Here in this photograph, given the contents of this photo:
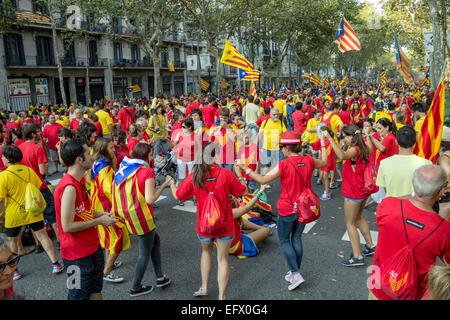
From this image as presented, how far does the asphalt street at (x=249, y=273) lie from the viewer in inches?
152

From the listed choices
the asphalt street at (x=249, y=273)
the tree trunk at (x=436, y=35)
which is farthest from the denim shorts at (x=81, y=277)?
the tree trunk at (x=436, y=35)

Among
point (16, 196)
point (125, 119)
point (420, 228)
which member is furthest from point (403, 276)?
point (125, 119)

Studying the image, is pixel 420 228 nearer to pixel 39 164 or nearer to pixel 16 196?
pixel 16 196

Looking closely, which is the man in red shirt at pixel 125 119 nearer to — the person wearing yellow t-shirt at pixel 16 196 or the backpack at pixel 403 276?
the person wearing yellow t-shirt at pixel 16 196

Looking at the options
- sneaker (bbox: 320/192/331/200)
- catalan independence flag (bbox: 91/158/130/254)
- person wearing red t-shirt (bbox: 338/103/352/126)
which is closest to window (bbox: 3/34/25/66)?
person wearing red t-shirt (bbox: 338/103/352/126)

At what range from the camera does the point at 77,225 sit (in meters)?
2.94

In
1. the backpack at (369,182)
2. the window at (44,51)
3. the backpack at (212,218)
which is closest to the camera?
the backpack at (212,218)

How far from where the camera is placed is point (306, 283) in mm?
3998

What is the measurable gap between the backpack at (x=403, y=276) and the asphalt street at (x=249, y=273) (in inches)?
64.2

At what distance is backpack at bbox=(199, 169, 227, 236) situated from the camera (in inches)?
129

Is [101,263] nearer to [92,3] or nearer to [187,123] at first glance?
[187,123]

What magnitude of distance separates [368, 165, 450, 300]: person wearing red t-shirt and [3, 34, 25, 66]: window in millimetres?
29159

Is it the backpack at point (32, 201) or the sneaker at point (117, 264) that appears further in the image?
the sneaker at point (117, 264)

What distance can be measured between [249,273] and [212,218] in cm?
139
